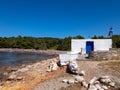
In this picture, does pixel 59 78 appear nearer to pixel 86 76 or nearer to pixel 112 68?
pixel 86 76

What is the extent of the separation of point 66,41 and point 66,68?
52.1m

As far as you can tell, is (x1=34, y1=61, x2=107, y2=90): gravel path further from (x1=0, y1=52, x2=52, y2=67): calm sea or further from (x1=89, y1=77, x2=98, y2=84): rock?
(x1=0, y1=52, x2=52, y2=67): calm sea

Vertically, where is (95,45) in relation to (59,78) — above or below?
above

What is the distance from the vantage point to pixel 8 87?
14000 millimetres

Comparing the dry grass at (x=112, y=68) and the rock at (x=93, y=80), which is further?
the dry grass at (x=112, y=68)

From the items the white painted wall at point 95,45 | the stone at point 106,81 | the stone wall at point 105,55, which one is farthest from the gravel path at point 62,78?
the white painted wall at point 95,45

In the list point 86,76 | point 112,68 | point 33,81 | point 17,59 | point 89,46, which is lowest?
point 17,59

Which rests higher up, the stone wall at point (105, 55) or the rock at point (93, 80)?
the stone wall at point (105, 55)

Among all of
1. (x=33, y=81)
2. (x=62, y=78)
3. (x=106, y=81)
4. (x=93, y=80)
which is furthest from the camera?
(x=33, y=81)

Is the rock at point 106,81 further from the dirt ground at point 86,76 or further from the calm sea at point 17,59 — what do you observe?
the calm sea at point 17,59

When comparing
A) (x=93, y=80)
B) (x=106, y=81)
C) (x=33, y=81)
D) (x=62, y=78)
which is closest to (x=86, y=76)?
(x=93, y=80)

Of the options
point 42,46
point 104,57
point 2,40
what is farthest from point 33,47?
point 104,57

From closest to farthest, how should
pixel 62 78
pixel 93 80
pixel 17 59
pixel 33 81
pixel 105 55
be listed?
pixel 93 80 → pixel 62 78 → pixel 33 81 → pixel 105 55 → pixel 17 59

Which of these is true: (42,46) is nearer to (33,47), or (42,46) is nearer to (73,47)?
(33,47)
